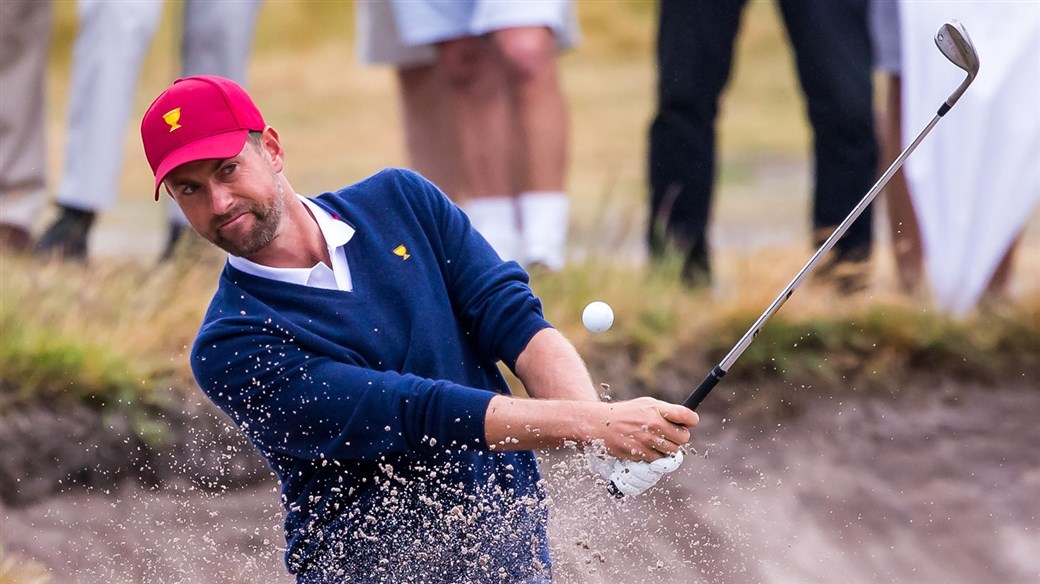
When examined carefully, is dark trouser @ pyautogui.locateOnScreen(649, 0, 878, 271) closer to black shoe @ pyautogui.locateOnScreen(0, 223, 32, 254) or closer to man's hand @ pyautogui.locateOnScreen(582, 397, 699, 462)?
black shoe @ pyautogui.locateOnScreen(0, 223, 32, 254)

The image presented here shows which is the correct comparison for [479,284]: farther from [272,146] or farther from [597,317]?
[272,146]

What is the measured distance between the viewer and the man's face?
117 inches

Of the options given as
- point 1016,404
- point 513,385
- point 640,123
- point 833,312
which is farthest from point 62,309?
point 640,123

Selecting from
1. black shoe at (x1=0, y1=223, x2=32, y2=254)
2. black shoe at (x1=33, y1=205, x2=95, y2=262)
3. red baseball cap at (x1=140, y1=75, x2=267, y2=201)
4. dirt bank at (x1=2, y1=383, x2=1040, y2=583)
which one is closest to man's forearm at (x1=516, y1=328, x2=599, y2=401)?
red baseball cap at (x1=140, y1=75, x2=267, y2=201)

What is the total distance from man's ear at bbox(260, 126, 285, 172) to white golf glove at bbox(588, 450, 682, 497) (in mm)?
794

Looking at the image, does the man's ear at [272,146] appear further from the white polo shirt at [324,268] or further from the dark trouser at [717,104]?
the dark trouser at [717,104]

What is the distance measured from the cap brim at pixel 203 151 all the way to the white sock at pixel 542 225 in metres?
2.25

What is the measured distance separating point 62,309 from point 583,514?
1955mm

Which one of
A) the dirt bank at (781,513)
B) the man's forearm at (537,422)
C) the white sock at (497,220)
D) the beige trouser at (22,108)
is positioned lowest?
the dirt bank at (781,513)

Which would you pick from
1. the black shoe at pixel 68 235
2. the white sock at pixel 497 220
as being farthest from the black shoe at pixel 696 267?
the black shoe at pixel 68 235

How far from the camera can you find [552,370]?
3121 millimetres

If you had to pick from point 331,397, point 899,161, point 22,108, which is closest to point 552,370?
point 331,397

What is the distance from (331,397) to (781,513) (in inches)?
97.6

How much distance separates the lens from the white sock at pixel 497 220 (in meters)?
5.18
